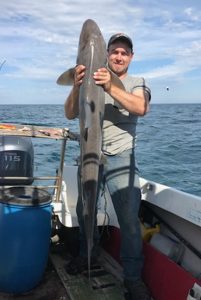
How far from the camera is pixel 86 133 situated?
318 cm

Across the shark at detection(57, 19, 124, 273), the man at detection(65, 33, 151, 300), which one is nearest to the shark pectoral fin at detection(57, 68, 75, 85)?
the shark at detection(57, 19, 124, 273)

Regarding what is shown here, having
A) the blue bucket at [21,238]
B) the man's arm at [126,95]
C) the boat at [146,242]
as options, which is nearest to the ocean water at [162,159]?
the boat at [146,242]

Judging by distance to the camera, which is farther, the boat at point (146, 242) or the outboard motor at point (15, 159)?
the outboard motor at point (15, 159)

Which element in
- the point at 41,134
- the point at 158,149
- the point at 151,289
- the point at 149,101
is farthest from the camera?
the point at 158,149

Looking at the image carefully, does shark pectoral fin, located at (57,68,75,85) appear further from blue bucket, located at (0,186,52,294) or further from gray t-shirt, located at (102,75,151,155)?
blue bucket, located at (0,186,52,294)

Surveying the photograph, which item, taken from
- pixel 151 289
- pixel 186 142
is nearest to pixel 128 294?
pixel 151 289

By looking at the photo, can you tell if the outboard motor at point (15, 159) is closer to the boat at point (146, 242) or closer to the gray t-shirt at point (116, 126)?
the boat at point (146, 242)

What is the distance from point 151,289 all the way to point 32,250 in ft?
4.27

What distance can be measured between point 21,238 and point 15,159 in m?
1.73

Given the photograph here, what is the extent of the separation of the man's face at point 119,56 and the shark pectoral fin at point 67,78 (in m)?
0.76

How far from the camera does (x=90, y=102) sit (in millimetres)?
3125

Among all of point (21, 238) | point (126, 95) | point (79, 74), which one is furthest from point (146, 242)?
point (79, 74)

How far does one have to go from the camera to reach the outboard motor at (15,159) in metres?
5.52

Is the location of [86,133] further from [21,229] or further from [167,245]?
[167,245]
